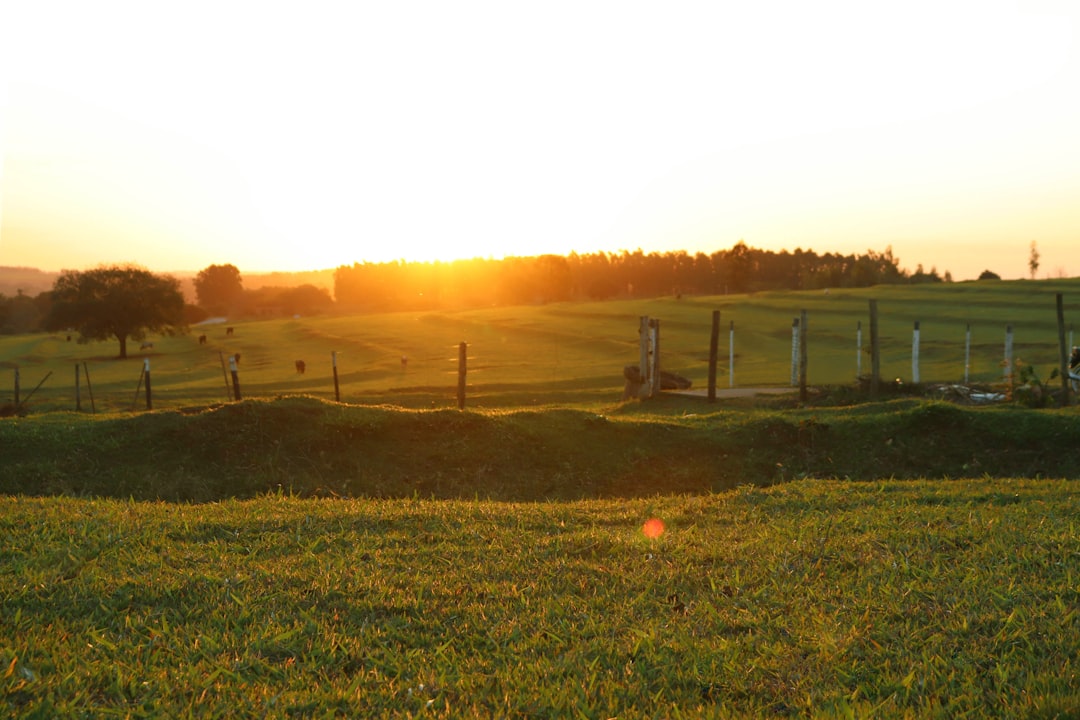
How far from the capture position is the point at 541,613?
603 centimetres

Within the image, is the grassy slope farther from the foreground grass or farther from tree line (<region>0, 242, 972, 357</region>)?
tree line (<region>0, 242, 972, 357</region>)

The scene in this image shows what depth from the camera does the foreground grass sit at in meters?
4.78

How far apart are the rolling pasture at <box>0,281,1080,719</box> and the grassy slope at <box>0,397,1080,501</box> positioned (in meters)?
0.06

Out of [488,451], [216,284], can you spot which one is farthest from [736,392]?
[216,284]

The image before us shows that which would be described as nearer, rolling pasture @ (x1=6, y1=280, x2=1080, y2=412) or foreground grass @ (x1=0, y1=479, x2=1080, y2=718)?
foreground grass @ (x1=0, y1=479, x2=1080, y2=718)

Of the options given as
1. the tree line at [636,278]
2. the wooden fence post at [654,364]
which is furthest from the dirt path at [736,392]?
the tree line at [636,278]

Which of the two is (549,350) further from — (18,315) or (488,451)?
(18,315)

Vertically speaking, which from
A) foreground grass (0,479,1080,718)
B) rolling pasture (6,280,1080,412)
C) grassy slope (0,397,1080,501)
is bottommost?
rolling pasture (6,280,1080,412)

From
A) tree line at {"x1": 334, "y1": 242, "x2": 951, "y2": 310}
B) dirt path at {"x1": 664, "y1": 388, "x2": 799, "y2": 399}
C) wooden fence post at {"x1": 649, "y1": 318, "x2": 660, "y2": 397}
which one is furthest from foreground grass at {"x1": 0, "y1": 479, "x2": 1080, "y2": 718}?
tree line at {"x1": 334, "y1": 242, "x2": 951, "y2": 310}

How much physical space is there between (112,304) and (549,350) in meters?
33.8

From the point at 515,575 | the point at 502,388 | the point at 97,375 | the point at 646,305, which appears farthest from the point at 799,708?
the point at 646,305

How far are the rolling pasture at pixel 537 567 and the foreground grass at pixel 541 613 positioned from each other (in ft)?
0.08

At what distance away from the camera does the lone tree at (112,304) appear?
6669 cm

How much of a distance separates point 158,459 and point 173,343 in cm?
6947
